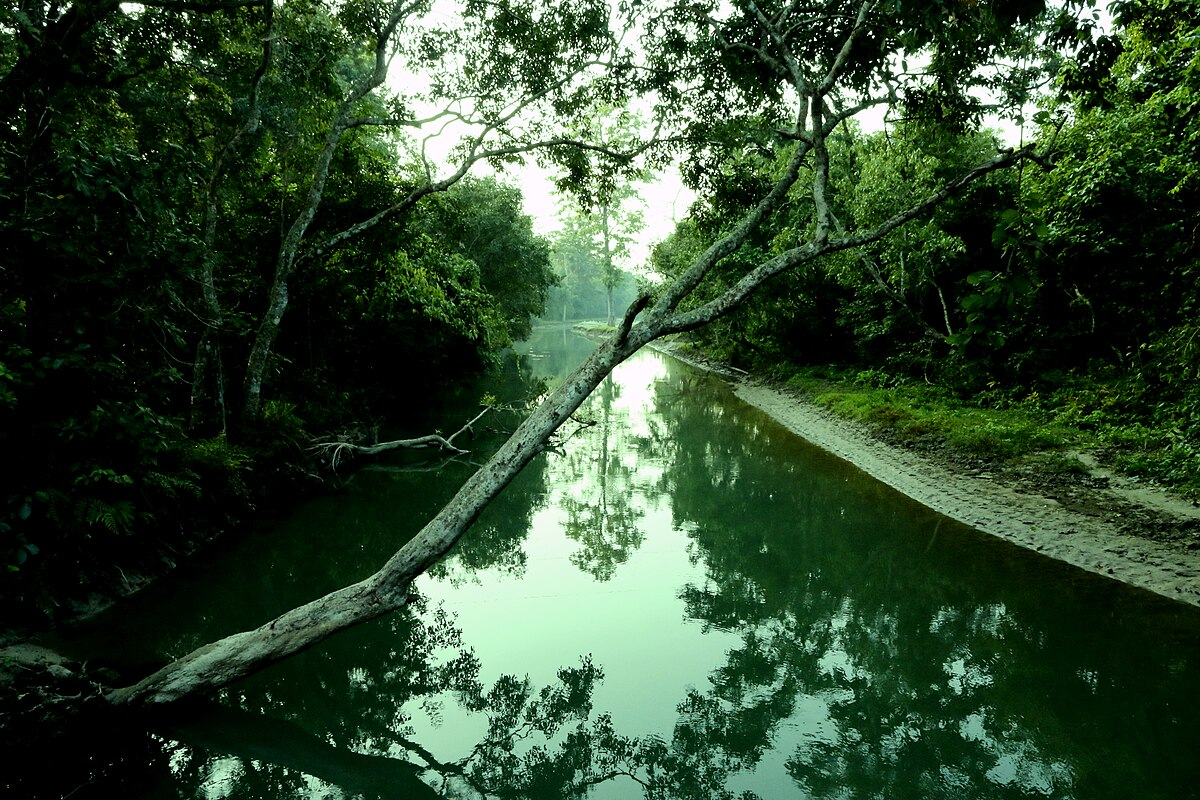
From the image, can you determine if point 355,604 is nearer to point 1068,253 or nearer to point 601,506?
point 601,506

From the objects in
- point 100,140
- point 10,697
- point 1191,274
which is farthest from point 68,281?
point 1191,274

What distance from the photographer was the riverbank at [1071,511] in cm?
649

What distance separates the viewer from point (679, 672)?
217 inches

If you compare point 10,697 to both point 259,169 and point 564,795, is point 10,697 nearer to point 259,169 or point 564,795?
point 564,795

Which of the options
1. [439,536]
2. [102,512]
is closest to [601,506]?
[439,536]

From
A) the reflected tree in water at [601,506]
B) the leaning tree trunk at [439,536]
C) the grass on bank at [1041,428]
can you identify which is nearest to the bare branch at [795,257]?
the leaning tree trunk at [439,536]

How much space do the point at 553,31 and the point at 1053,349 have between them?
10566mm

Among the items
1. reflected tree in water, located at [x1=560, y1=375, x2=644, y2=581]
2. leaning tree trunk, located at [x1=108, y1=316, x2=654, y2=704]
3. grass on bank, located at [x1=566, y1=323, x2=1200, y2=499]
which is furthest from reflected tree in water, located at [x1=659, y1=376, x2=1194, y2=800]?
leaning tree trunk, located at [x1=108, y1=316, x2=654, y2=704]

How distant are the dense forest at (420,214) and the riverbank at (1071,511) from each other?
868 mm

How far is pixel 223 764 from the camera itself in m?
4.32

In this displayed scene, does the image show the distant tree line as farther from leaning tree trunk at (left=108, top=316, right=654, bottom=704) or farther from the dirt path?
the dirt path

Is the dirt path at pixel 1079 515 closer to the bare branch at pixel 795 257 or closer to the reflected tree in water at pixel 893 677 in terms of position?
the reflected tree in water at pixel 893 677

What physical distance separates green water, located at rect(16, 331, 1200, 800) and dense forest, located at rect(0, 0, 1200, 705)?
1.58 meters

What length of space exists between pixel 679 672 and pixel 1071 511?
5.67m
